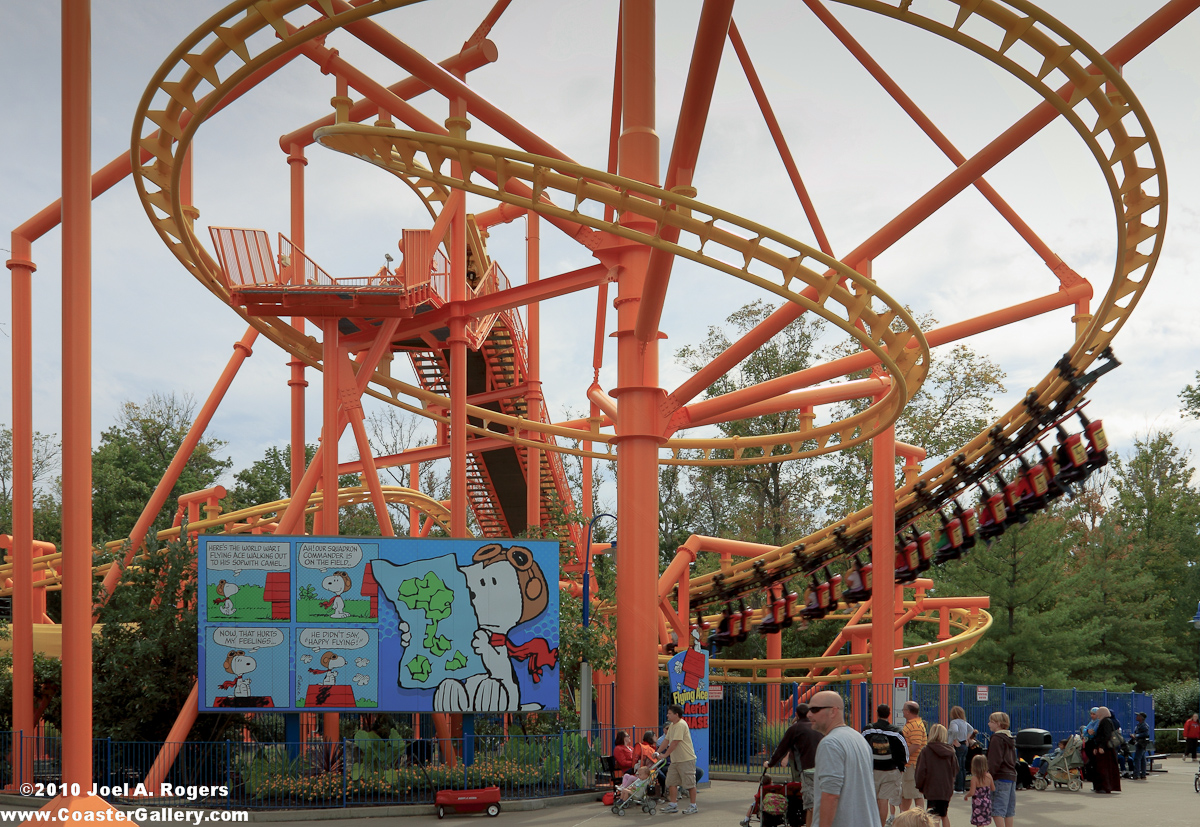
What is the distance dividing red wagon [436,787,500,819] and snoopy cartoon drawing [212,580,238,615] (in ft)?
12.3

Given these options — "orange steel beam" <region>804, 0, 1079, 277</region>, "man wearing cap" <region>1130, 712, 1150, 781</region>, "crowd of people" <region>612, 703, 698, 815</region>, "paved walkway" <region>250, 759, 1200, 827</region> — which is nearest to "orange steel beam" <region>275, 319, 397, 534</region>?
"paved walkway" <region>250, 759, 1200, 827</region>

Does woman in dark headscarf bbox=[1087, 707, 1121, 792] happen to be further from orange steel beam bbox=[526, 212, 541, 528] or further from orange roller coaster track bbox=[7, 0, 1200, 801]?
orange steel beam bbox=[526, 212, 541, 528]

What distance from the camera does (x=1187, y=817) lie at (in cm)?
1516

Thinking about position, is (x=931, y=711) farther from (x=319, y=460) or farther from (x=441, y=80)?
(x=441, y=80)

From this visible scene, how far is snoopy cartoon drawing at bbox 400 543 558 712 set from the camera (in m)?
16.1

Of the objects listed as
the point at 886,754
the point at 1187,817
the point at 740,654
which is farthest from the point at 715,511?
the point at 886,754

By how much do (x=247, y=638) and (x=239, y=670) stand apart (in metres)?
0.42

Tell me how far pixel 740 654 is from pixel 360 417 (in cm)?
2211

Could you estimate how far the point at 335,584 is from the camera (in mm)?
16062

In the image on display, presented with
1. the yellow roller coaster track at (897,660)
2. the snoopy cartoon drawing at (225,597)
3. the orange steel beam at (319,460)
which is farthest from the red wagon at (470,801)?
the yellow roller coaster track at (897,660)

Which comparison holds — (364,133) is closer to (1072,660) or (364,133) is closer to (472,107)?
(472,107)

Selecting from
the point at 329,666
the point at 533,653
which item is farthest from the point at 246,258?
the point at 533,653

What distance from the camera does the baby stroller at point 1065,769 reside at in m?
19.0

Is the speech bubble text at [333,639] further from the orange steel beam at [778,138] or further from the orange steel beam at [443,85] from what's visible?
the orange steel beam at [778,138]
